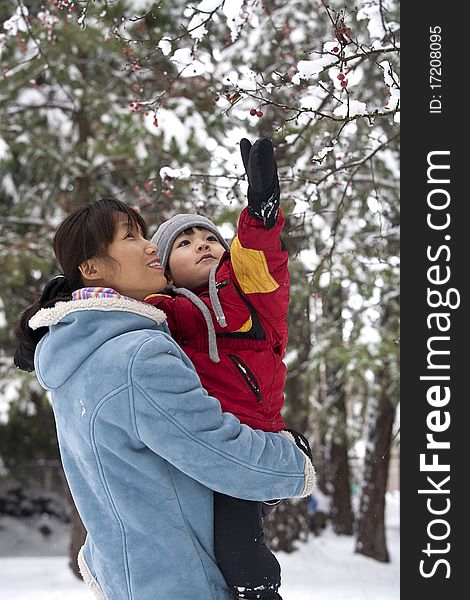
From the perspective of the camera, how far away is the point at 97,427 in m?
1.94

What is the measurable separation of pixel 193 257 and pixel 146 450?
61 centimetres

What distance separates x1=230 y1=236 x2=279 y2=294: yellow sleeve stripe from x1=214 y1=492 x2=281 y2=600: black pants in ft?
1.60

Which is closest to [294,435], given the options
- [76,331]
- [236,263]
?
[236,263]

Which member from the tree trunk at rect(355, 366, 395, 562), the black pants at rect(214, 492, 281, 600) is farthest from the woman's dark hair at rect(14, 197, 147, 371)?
the tree trunk at rect(355, 366, 395, 562)

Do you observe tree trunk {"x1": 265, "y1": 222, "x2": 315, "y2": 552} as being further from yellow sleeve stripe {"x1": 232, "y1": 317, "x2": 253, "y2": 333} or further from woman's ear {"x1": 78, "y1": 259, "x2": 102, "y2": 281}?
woman's ear {"x1": 78, "y1": 259, "x2": 102, "y2": 281}

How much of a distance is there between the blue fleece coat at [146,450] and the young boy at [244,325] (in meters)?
0.07

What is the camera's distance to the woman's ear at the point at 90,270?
211 cm

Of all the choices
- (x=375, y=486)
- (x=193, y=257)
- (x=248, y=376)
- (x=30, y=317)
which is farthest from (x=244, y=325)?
(x=375, y=486)

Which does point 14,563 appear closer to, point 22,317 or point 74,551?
point 74,551

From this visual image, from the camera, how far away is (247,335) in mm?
2203

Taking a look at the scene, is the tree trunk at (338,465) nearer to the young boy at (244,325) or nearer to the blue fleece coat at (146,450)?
the young boy at (244,325)

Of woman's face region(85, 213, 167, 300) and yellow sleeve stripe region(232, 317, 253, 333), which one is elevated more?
woman's face region(85, 213, 167, 300)

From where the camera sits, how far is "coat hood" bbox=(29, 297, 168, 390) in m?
1.97

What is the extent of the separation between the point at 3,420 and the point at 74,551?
1587 mm
